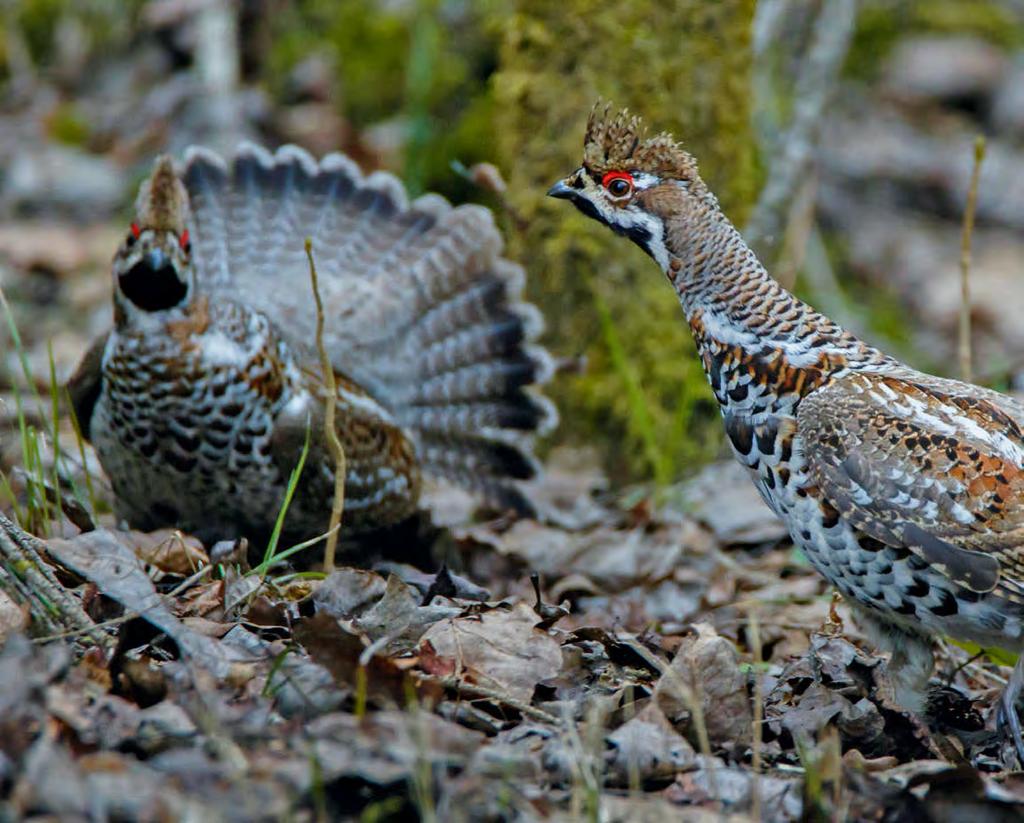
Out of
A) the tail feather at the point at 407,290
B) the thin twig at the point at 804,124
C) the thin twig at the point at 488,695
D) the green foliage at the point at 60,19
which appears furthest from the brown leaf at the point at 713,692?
the green foliage at the point at 60,19

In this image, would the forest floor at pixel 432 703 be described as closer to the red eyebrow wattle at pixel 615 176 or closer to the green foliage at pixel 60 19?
the red eyebrow wattle at pixel 615 176

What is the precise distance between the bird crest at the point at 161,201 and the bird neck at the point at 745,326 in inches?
71.5

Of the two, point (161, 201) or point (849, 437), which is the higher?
point (161, 201)

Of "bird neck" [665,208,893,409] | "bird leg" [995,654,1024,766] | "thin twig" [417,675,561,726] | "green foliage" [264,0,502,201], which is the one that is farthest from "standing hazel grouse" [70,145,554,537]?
"bird leg" [995,654,1024,766]

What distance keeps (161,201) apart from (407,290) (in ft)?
4.83

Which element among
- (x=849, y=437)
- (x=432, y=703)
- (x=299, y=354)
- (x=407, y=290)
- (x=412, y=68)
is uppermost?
(x=412, y=68)

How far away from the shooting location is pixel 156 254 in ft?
15.5

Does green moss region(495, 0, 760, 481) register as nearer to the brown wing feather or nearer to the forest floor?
the forest floor

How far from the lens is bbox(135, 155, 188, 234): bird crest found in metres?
4.68

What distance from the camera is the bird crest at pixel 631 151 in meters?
4.17

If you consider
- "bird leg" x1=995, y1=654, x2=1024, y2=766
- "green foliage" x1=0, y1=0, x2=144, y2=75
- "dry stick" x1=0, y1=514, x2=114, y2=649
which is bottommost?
"bird leg" x1=995, y1=654, x2=1024, y2=766

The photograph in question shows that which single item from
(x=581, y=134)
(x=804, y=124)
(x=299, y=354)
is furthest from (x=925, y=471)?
(x=804, y=124)

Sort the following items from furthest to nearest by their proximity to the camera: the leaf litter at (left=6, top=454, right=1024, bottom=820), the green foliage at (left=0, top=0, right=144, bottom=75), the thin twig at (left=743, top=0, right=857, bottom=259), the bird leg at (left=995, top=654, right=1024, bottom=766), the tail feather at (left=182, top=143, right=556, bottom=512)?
1. the green foliage at (left=0, top=0, right=144, bottom=75)
2. the thin twig at (left=743, top=0, right=857, bottom=259)
3. the tail feather at (left=182, top=143, right=556, bottom=512)
4. the bird leg at (left=995, top=654, right=1024, bottom=766)
5. the leaf litter at (left=6, top=454, right=1024, bottom=820)

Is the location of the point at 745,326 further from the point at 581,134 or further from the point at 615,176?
the point at 581,134
